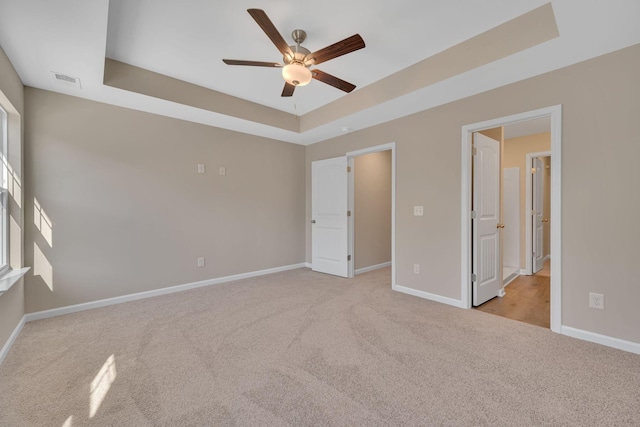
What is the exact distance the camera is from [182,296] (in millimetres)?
3551

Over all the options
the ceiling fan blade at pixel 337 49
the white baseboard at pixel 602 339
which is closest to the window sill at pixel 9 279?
the ceiling fan blade at pixel 337 49

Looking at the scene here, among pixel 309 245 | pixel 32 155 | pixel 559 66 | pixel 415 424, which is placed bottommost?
pixel 415 424

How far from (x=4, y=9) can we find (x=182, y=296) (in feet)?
9.98

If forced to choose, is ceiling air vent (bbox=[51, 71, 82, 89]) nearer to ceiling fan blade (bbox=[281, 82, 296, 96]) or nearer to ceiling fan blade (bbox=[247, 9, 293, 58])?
ceiling fan blade (bbox=[281, 82, 296, 96])

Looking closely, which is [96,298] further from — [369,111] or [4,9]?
[369,111]

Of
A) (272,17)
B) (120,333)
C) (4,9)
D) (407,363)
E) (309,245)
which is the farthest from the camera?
(309,245)

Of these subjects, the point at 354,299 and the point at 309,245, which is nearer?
the point at 354,299

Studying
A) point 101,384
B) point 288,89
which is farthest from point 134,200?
point 288,89

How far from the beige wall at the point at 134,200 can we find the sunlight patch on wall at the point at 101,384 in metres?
1.57

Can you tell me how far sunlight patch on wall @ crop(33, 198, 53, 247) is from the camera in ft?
9.29

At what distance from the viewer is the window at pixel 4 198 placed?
2434 mm

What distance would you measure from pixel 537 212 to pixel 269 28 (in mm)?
5445

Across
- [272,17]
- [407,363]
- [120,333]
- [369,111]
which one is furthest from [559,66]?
[120,333]

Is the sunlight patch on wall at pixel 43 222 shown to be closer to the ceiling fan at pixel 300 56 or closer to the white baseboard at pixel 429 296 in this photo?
the ceiling fan at pixel 300 56
